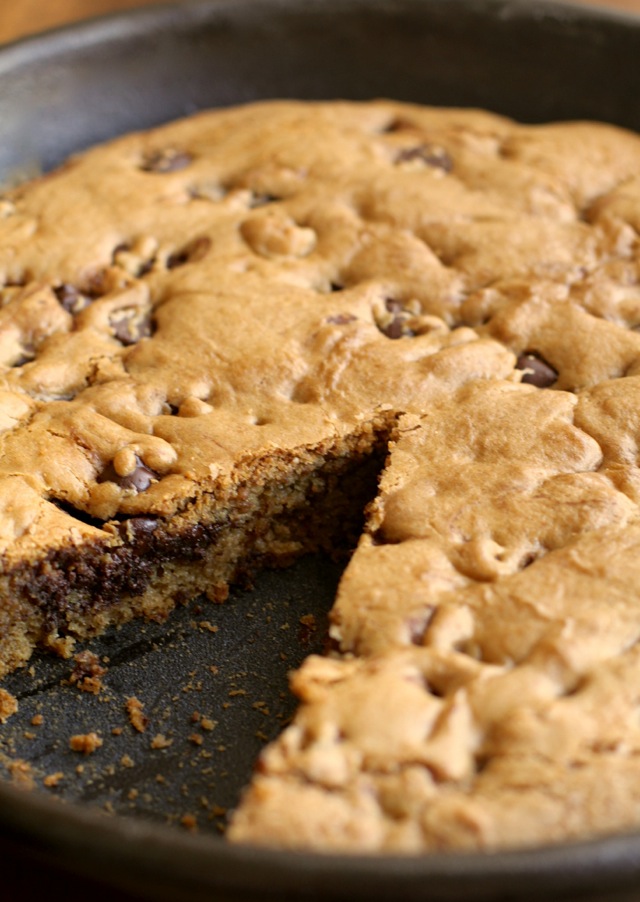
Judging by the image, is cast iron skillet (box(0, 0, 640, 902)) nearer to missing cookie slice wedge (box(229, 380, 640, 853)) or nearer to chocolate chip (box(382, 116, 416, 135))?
missing cookie slice wedge (box(229, 380, 640, 853))

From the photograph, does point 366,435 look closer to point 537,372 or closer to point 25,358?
point 537,372

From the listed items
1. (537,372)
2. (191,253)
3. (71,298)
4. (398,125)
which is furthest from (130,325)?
(398,125)

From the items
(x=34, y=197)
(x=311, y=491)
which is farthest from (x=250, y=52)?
(x=311, y=491)

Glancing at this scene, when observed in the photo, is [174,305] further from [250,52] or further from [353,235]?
[250,52]

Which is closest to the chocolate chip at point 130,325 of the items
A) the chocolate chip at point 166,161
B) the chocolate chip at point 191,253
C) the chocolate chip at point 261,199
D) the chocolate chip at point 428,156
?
the chocolate chip at point 191,253

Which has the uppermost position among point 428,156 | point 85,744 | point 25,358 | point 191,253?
point 428,156

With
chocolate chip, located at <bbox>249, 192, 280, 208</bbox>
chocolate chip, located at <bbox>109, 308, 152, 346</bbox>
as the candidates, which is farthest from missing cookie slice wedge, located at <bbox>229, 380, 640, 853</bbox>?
chocolate chip, located at <bbox>249, 192, 280, 208</bbox>
